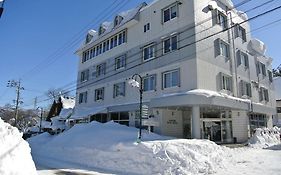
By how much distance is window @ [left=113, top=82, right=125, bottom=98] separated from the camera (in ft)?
84.5

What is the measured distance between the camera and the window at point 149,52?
902 inches

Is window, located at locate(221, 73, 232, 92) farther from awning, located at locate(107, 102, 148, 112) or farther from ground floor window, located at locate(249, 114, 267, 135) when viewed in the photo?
awning, located at locate(107, 102, 148, 112)

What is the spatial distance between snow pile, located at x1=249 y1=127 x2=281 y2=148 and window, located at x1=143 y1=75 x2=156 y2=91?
9522mm

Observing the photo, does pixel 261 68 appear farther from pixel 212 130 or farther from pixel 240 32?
pixel 212 130

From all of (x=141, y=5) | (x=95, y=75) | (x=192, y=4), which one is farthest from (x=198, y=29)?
(x=95, y=75)

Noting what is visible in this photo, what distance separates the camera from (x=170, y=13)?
21.9 meters

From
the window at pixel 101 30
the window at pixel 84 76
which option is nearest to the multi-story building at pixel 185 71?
the window at pixel 101 30

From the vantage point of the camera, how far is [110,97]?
2741 centimetres

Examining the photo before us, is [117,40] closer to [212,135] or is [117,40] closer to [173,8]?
[173,8]

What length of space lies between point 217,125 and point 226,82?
3949mm

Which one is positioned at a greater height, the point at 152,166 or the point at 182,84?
the point at 182,84

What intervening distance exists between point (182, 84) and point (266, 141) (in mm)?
9866

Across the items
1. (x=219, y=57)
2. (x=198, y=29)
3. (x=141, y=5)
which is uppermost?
(x=141, y=5)

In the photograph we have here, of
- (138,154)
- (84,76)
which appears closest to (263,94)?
(138,154)
